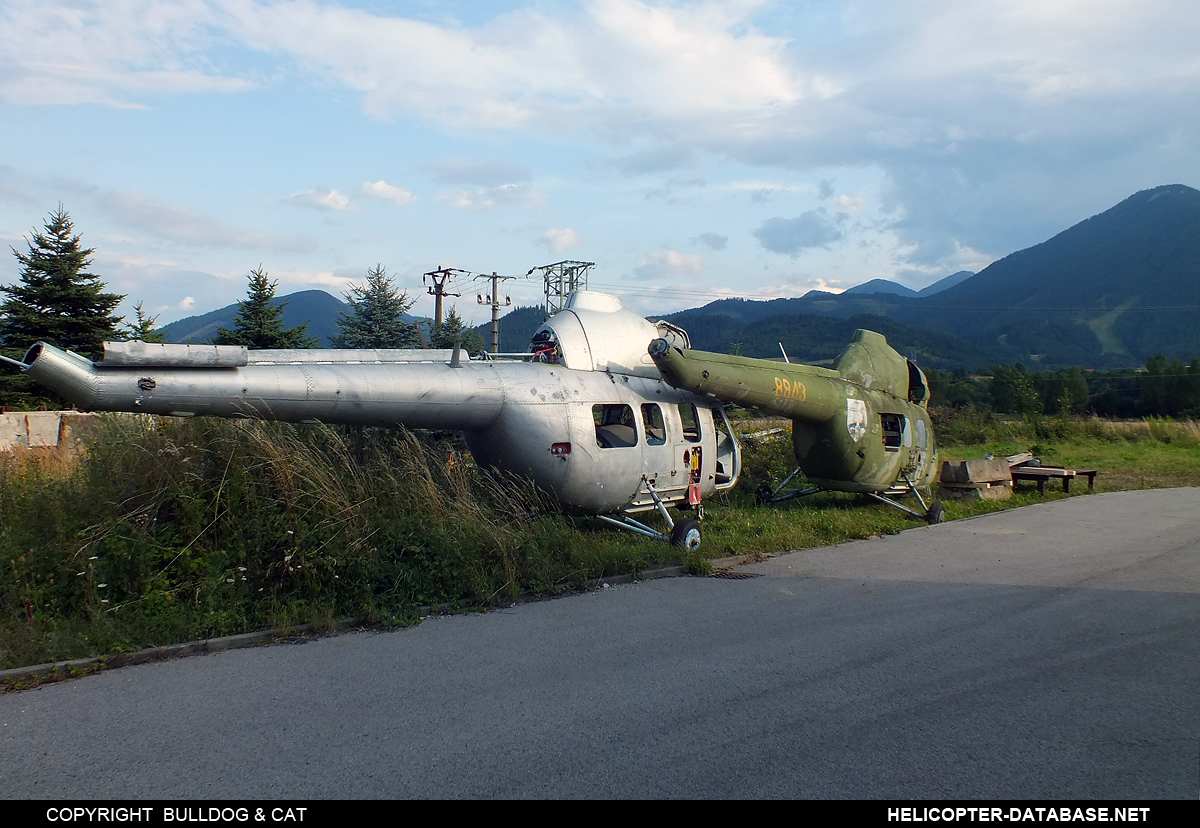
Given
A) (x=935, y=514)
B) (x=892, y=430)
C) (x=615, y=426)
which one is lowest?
(x=935, y=514)

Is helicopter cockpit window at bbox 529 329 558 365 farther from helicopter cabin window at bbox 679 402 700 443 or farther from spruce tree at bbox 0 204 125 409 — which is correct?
spruce tree at bbox 0 204 125 409

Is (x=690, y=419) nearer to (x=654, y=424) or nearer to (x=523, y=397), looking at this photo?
(x=654, y=424)

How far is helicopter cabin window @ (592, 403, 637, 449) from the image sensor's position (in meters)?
9.36

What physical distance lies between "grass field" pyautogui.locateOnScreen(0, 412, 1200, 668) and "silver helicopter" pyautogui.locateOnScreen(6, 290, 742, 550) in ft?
1.42

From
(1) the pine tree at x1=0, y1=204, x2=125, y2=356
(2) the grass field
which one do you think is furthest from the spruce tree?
(2) the grass field

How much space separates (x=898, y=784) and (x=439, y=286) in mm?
29555

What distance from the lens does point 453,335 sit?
22781 millimetres

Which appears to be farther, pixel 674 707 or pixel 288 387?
pixel 288 387

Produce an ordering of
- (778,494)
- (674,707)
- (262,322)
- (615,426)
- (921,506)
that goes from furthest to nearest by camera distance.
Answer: (262,322), (778,494), (921,506), (615,426), (674,707)

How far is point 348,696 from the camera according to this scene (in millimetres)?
4758

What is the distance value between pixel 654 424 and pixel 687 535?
160cm

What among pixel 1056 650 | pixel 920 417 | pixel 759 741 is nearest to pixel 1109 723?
pixel 1056 650

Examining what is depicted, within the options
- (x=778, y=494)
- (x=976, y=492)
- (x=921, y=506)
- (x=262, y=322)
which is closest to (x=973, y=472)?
(x=976, y=492)

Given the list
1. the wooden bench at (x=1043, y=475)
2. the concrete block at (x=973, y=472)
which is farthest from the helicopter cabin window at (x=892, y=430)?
the wooden bench at (x=1043, y=475)
